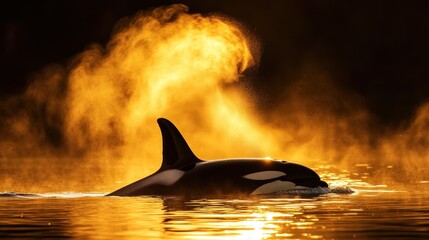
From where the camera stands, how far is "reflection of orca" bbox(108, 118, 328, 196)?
3791cm

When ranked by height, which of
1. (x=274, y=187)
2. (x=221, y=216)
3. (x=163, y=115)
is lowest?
(x=221, y=216)

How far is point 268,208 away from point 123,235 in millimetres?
6909

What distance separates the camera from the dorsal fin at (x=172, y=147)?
3794 cm

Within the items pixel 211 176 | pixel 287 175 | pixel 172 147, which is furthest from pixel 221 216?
pixel 287 175

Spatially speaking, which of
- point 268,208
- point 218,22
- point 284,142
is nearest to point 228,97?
point 284,142

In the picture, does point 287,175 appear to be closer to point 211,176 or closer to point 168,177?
point 211,176

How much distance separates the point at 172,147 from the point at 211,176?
136 centimetres

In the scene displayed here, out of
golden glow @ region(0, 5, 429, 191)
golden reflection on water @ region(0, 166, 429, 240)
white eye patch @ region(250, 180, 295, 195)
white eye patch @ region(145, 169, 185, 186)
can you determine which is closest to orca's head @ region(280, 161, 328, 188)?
white eye patch @ region(250, 180, 295, 195)

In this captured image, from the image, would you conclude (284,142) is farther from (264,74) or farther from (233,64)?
(233,64)

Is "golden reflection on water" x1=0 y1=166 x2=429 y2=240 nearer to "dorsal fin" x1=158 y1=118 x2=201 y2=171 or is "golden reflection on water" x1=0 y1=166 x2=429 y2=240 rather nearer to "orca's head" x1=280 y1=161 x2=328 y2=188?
"orca's head" x1=280 y1=161 x2=328 y2=188

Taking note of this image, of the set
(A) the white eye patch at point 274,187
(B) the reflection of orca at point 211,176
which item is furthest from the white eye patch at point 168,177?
(A) the white eye patch at point 274,187

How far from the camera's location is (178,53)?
58.3m

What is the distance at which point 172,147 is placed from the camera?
38.0 metres

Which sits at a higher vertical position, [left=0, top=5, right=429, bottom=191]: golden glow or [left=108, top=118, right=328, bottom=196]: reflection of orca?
[left=0, top=5, right=429, bottom=191]: golden glow
